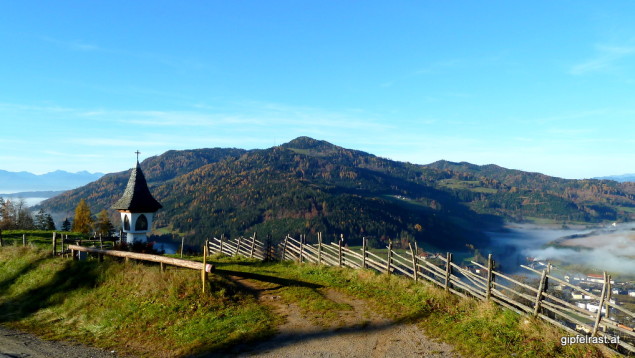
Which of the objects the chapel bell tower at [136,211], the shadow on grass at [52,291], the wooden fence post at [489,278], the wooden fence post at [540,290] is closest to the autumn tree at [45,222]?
the chapel bell tower at [136,211]

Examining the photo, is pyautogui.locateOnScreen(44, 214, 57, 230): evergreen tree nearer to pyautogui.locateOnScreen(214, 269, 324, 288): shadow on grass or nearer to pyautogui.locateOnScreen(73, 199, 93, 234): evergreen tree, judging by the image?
pyautogui.locateOnScreen(73, 199, 93, 234): evergreen tree

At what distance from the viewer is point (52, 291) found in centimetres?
1789

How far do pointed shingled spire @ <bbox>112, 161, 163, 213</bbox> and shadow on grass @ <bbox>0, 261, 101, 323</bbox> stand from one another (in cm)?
751

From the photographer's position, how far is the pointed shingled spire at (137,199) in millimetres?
26875

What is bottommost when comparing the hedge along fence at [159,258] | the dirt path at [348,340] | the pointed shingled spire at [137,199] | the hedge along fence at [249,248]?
the hedge along fence at [249,248]

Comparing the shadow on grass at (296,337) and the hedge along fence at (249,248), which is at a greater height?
the shadow on grass at (296,337)

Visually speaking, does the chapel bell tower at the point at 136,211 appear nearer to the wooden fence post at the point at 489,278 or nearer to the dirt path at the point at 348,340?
the dirt path at the point at 348,340

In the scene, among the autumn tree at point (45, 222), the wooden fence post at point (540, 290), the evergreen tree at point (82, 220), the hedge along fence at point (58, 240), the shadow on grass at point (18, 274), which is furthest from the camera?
the evergreen tree at point (82, 220)

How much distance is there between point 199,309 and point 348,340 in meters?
5.96

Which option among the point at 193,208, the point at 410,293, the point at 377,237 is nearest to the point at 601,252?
the point at 377,237

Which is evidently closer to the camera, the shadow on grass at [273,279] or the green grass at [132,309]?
the green grass at [132,309]

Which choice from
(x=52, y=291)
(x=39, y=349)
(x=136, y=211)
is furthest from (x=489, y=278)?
(x=136, y=211)

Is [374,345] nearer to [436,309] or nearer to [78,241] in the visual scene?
[436,309]

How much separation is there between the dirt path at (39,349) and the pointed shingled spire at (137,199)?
549 inches
